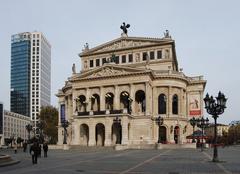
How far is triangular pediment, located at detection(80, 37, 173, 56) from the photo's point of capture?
96688mm

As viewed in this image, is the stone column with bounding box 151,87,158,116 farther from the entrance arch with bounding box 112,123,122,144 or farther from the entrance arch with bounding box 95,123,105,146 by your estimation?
the entrance arch with bounding box 95,123,105,146

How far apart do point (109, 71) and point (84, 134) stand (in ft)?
50.3

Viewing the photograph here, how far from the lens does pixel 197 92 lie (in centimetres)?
9994

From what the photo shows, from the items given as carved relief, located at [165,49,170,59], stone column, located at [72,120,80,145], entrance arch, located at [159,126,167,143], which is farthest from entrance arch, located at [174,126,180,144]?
stone column, located at [72,120,80,145]

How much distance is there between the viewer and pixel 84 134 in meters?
88.5

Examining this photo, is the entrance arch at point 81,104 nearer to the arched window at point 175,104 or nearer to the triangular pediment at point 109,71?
the triangular pediment at point 109,71

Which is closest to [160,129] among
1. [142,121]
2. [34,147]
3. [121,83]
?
[142,121]

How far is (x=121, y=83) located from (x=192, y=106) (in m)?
21.3

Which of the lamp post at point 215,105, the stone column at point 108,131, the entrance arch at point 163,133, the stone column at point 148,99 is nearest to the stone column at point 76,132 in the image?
the stone column at point 108,131

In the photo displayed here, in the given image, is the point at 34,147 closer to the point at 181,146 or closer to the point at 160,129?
the point at 181,146

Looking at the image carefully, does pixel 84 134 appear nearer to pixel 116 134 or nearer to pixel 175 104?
pixel 116 134

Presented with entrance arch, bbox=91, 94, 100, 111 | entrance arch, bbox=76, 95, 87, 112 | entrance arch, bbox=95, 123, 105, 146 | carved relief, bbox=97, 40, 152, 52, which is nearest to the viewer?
entrance arch, bbox=95, 123, 105, 146

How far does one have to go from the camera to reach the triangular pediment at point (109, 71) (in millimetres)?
87062

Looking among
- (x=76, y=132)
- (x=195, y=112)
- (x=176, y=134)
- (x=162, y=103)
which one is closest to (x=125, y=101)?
(x=162, y=103)
